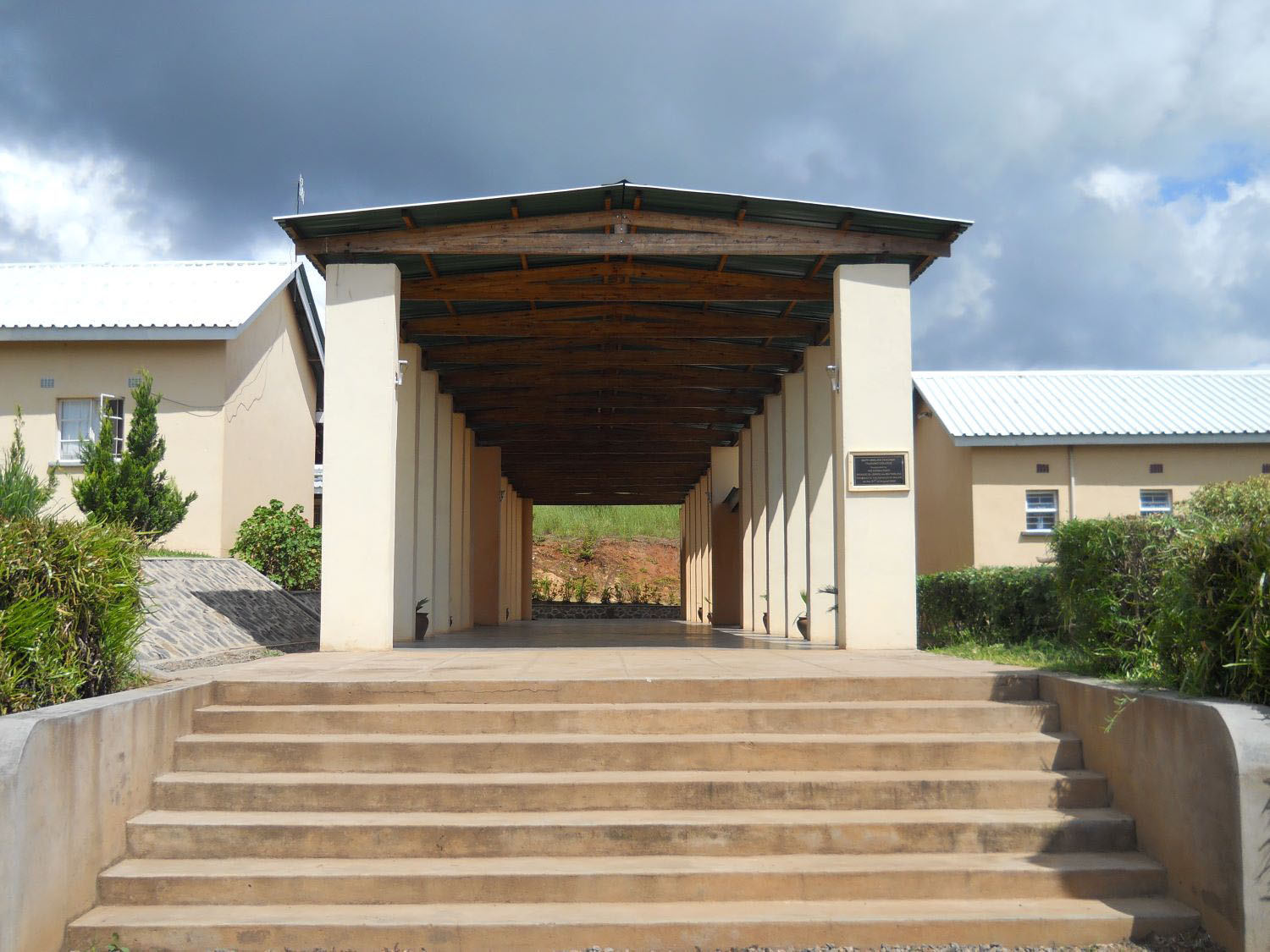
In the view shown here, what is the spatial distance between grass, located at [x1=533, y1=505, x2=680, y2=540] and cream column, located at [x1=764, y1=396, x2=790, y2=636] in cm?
2315

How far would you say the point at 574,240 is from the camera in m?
9.98

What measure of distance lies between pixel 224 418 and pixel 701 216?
32.6ft

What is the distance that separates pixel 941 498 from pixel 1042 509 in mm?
2385

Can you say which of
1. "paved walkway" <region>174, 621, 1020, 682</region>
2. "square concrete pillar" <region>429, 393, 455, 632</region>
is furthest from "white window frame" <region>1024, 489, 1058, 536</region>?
"paved walkway" <region>174, 621, 1020, 682</region>

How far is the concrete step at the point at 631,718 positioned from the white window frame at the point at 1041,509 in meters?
15.3

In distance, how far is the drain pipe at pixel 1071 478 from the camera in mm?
20000

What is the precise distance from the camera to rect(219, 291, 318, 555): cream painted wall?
675 inches

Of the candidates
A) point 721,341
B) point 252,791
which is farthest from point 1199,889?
point 721,341

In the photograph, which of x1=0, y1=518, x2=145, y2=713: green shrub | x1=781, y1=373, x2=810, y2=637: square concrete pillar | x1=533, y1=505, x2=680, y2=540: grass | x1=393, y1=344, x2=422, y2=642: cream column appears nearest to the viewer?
x1=0, y1=518, x2=145, y2=713: green shrub

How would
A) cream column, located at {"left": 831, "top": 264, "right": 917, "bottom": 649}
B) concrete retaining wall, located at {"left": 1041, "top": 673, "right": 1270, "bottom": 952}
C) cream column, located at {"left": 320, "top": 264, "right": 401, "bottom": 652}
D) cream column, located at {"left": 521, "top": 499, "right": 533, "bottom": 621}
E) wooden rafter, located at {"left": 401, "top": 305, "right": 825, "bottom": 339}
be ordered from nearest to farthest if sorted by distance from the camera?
1. concrete retaining wall, located at {"left": 1041, "top": 673, "right": 1270, "bottom": 952}
2. cream column, located at {"left": 320, "top": 264, "right": 401, "bottom": 652}
3. cream column, located at {"left": 831, "top": 264, "right": 917, "bottom": 649}
4. wooden rafter, located at {"left": 401, "top": 305, "right": 825, "bottom": 339}
5. cream column, located at {"left": 521, "top": 499, "right": 533, "bottom": 621}

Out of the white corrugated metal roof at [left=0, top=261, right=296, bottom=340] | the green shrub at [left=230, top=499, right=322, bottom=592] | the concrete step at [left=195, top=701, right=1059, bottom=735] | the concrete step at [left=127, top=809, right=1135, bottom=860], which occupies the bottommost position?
the concrete step at [left=127, top=809, right=1135, bottom=860]

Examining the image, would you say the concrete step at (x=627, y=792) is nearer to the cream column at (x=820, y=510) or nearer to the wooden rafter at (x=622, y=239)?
the wooden rafter at (x=622, y=239)

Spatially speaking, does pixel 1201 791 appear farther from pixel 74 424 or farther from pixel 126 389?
pixel 74 424

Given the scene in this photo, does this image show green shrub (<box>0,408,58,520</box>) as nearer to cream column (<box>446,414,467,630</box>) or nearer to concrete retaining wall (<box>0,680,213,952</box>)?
concrete retaining wall (<box>0,680,213,952</box>)
